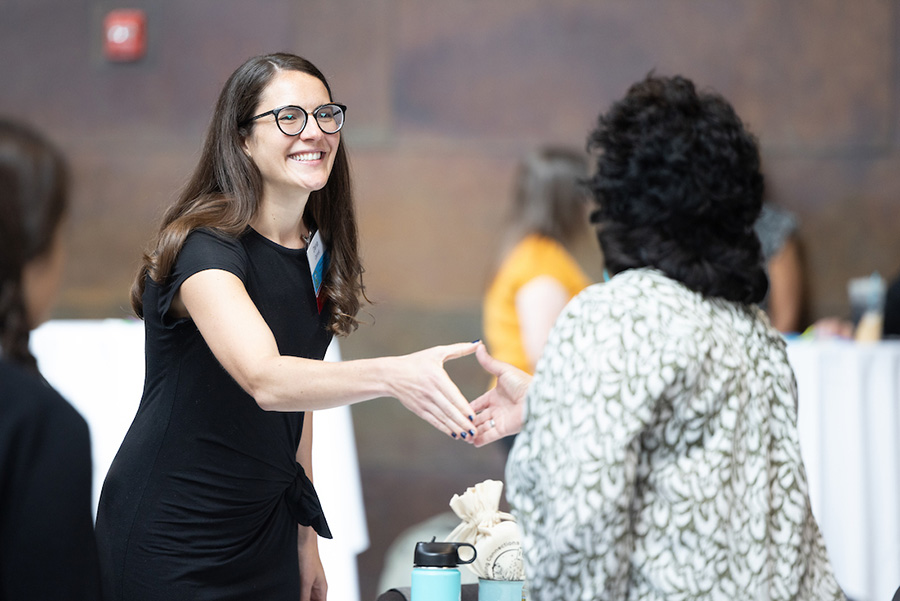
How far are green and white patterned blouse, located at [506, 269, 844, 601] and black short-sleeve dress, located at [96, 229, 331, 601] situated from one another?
Result: 58 cm

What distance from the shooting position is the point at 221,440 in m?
1.59

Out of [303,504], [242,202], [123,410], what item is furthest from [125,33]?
[303,504]

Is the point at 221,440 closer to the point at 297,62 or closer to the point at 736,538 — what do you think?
the point at 297,62

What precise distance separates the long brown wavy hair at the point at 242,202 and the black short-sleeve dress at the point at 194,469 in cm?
3

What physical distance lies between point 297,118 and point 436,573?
2.70 feet

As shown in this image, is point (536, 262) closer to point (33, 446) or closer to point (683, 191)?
point (683, 191)

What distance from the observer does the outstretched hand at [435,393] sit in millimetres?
1319

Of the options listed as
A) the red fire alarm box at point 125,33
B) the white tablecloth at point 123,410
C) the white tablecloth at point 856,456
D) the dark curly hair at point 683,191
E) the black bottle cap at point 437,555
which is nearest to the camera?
the dark curly hair at point 683,191

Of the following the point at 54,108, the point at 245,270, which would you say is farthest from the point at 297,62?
the point at 54,108

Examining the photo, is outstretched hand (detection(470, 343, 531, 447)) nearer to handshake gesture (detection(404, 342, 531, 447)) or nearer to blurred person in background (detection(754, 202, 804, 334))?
handshake gesture (detection(404, 342, 531, 447))

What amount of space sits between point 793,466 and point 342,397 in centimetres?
63

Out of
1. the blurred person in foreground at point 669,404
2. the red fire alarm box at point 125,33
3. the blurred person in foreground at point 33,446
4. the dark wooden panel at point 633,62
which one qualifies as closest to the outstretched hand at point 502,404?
the blurred person in foreground at point 669,404

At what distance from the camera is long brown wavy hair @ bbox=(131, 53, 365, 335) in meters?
1.59

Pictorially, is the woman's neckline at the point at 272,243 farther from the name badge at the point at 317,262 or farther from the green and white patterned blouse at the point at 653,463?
the green and white patterned blouse at the point at 653,463
